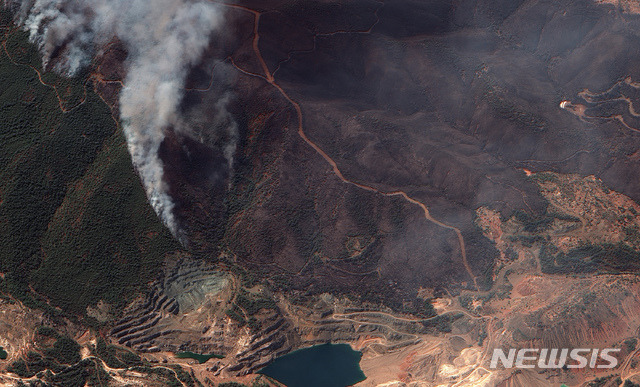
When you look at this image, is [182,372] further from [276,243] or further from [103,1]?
[103,1]

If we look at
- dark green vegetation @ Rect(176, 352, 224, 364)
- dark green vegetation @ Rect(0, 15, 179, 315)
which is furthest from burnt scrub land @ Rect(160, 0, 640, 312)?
dark green vegetation @ Rect(176, 352, 224, 364)

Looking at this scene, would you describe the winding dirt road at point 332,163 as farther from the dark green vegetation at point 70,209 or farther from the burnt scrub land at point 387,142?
the dark green vegetation at point 70,209

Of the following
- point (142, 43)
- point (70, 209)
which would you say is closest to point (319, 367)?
point (70, 209)

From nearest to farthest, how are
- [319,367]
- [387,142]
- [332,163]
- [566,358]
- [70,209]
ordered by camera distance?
1. [70,209]
2. [566,358]
3. [319,367]
4. [332,163]
5. [387,142]

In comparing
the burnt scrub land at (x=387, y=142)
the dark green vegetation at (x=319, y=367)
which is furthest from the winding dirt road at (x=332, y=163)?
the dark green vegetation at (x=319, y=367)

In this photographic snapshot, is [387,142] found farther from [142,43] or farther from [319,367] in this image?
[142,43]

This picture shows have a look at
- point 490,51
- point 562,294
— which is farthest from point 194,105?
point 562,294

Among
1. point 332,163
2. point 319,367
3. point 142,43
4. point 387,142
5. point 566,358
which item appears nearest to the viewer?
point 566,358
